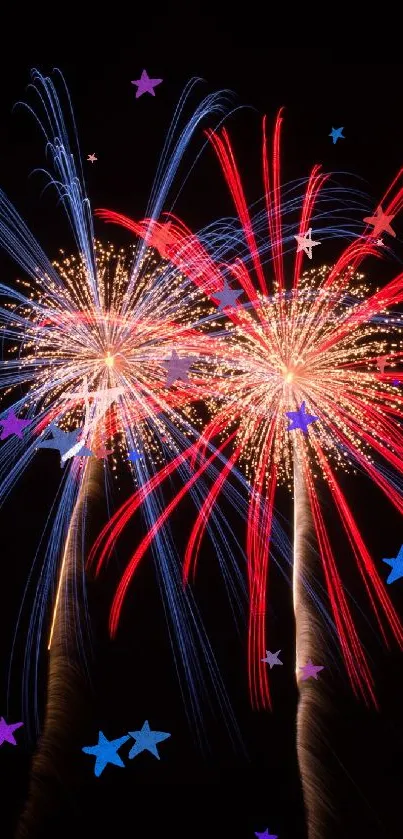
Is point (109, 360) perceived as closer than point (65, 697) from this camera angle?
No

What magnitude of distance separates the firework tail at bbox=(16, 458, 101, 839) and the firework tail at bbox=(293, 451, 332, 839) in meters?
1.61

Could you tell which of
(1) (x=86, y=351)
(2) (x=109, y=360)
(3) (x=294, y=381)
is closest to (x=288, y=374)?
(3) (x=294, y=381)

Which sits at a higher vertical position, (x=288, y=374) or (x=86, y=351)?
(x=86, y=351)

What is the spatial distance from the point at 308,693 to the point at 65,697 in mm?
1815

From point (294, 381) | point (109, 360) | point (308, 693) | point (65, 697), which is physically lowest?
point (308, 693)

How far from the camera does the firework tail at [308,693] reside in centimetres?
514

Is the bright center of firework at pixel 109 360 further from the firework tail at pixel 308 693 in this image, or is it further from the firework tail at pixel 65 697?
the firework tail at pixel 308 693

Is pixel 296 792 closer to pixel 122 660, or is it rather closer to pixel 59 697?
pixel 122 660

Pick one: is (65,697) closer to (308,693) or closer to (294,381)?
(308,693)

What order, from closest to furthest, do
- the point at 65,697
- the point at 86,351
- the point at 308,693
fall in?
the point at 65,697
the point at 308,693
the point at 86,351

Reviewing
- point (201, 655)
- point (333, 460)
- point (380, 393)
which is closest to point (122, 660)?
point (201, 655)

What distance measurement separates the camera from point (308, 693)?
5516 mm

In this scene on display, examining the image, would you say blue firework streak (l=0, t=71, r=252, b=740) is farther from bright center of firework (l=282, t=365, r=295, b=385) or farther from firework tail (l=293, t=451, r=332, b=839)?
firework tail (l=293, t=451, r=332, b=839)

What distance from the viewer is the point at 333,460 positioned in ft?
19.5
